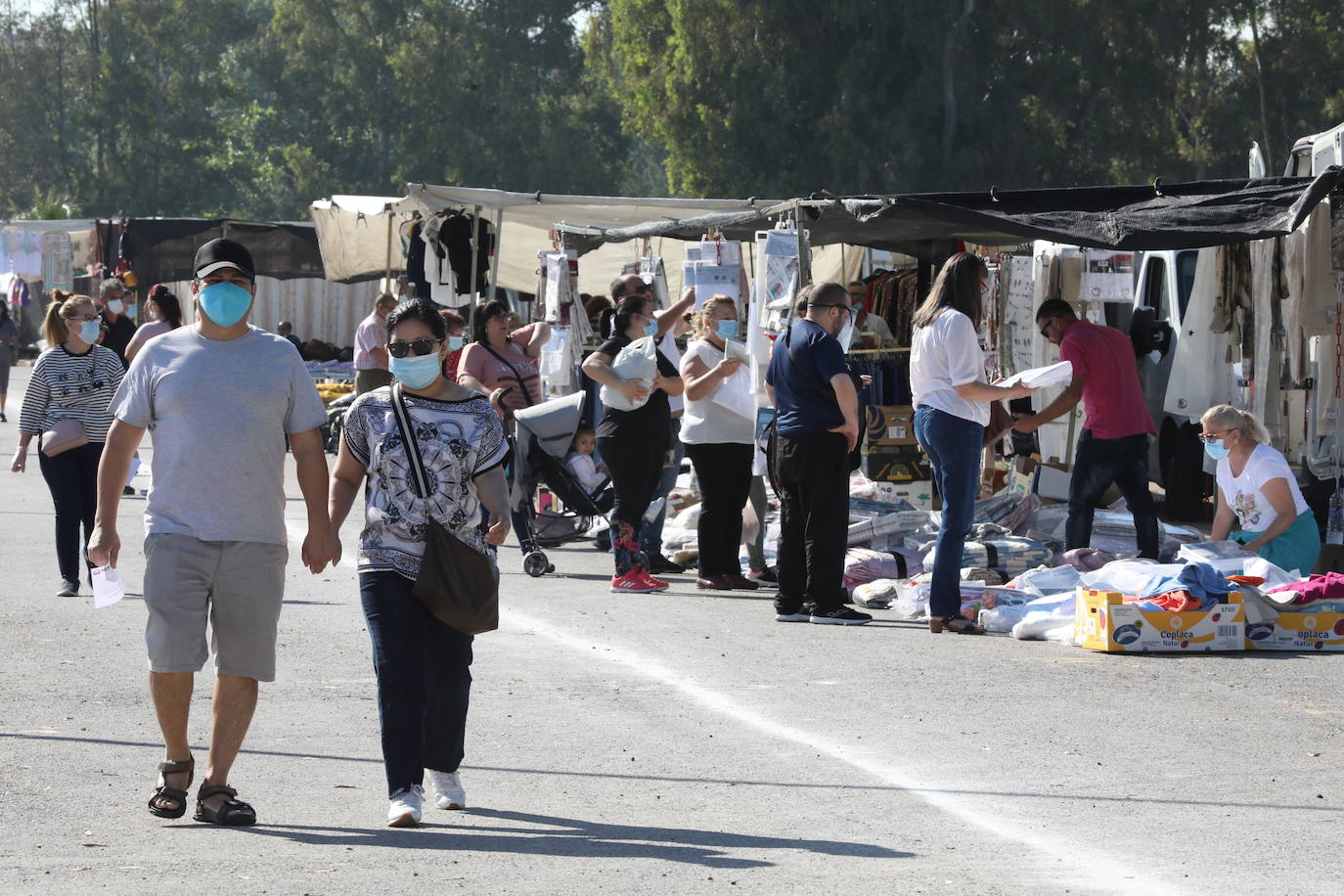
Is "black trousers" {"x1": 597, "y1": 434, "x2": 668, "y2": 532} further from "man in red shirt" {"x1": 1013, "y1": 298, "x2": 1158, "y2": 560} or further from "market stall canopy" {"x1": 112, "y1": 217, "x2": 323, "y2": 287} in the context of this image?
"market stall canopy" {"x1": 112, "y1": 217, "x2": 323, "y2": 287}

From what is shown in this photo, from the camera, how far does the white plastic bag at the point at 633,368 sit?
11789 millimetres

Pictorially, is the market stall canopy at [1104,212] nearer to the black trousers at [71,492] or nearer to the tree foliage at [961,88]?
the black trousers at [71,492]

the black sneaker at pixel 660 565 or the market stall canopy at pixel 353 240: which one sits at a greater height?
the market stall canopy at pixel 353 240

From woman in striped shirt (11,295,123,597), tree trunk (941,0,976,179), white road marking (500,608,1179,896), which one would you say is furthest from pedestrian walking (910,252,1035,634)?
tree trunk (941,0,976,179)

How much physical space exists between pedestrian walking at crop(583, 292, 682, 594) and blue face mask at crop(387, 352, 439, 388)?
5.69 meters

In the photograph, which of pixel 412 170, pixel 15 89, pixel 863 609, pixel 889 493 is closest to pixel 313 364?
pixel 889 493

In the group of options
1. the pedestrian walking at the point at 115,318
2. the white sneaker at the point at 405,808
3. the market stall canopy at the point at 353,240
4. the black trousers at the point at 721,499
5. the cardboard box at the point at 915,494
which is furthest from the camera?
the market stall canopy at the point at 353,240

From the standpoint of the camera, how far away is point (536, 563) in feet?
40.8

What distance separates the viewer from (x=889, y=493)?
1405cm

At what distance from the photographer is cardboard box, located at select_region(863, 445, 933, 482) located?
13445 mm

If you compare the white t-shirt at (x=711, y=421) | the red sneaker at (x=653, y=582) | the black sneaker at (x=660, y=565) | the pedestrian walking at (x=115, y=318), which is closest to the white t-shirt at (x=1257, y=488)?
the white t-shirt at (x=711, y=421)

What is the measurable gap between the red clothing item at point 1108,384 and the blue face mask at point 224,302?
7.07 meters

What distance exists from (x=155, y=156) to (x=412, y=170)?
13728 mm

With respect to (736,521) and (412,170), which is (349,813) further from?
(412,170)
